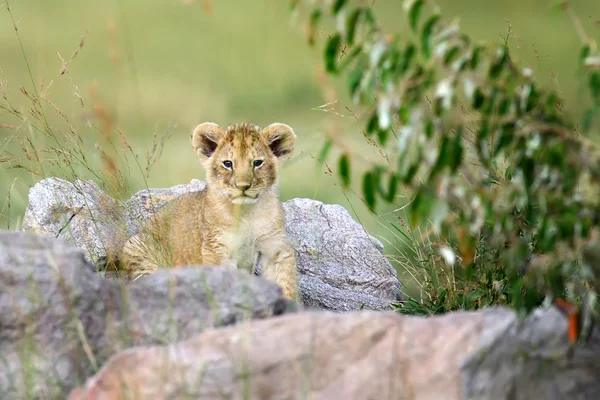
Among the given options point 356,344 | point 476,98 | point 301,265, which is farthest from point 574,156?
point 301,265

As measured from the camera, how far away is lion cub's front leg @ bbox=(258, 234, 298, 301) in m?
8.00

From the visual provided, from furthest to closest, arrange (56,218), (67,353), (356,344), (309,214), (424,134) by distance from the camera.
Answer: (309,214), (56,218), (67,353), (356,344), (424,134)

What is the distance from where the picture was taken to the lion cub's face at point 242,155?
768 centimetres

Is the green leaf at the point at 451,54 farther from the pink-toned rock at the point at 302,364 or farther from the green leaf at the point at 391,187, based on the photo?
the pink-toned rock at the point at 302,364

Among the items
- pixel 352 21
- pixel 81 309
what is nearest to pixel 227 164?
pixel 81 309

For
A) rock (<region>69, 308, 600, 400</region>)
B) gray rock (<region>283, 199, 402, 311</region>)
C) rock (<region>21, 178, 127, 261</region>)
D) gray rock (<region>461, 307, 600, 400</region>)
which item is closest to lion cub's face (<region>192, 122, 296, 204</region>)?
rock (<region>21, 178, 127, 261</region>)

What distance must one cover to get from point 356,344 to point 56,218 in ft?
19.2

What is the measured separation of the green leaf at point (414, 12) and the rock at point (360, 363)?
60.1 inches

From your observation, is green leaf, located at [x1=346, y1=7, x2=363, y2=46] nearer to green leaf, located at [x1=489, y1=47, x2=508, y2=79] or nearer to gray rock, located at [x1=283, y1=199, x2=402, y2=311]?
green leaf, located at [x1=489, y1=47, x2=508, y2=79]

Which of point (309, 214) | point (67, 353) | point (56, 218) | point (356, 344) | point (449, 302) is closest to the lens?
point (356, 344)

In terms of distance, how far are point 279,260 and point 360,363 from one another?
3772mm

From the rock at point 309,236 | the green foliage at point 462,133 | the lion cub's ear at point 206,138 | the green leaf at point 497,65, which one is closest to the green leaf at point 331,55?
the green foliage at point 462,133

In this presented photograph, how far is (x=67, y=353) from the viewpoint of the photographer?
15.4 feet

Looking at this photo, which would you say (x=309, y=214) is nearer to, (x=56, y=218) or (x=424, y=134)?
(x=56, y=218)
